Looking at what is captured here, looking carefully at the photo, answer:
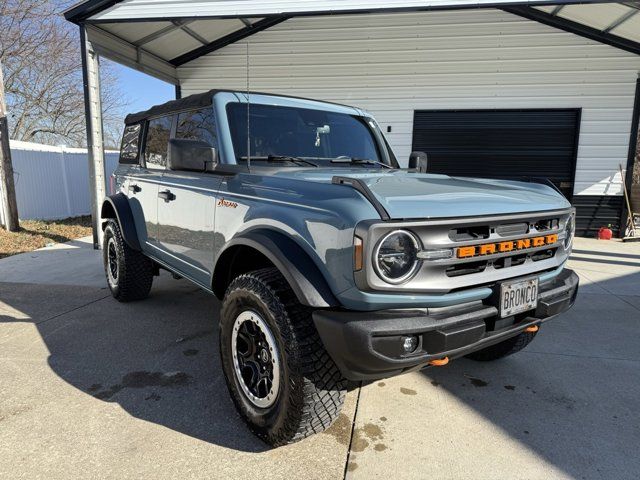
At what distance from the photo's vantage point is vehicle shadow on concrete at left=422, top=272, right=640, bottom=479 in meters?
2.25

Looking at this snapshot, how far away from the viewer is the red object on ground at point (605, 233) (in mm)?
8969

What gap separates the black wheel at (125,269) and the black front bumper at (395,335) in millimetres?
3183

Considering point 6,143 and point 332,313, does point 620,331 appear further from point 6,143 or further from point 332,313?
point 6,143

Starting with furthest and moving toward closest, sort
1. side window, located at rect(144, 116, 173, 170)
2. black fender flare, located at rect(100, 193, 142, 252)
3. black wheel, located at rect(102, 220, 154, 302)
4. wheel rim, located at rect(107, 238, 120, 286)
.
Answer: wheel rim, located at rect(107, 238, 120, 286) → black wheel, located at rect(102, 220, 154, 302) → black fender flare, located at rect(100, 193, 142, 252) → side window, located at rect(144, 116, 173, 170)

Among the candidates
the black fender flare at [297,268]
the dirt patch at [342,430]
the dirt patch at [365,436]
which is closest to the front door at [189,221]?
the black fender flare at [297,268]

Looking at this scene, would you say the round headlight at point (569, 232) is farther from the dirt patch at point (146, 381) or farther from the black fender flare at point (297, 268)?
the dirt patch at point (146, 381)

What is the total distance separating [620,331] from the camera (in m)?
4.00

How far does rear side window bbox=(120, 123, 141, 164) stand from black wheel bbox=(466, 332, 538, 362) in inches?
148

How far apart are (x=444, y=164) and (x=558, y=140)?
7.63ft

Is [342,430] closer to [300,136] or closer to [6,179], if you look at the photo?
[300,136]

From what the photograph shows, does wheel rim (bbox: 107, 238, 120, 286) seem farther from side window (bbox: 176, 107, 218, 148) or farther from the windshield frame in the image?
the windshield frame

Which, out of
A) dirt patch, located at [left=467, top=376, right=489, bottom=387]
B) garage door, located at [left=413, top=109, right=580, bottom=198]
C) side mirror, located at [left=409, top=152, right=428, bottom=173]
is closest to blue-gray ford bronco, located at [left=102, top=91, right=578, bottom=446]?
dirt patch, located at [left=467, top=376, right=489, bottom=387]

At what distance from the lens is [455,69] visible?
9156 millimetres

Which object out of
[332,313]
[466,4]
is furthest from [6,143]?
[332,313]
